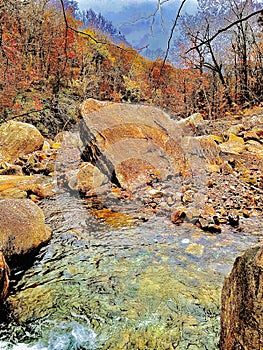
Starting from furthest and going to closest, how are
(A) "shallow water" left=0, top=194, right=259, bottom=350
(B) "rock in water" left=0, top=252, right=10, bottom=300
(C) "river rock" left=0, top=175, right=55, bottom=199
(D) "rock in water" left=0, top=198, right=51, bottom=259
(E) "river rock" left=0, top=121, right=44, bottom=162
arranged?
(E) "river rock" left=0, top=121, right=44, bottom=162 → (C) "river rock" left=0, top=175, right=55, bottom=199 → (D) "rock in water" left=0, top=198, right=51, bottom=259 → (B) "rock in water" left=0, top=252, right=10, bottom=300 → (A) "shallow water" left=0, top=194, right=259, bottom=350

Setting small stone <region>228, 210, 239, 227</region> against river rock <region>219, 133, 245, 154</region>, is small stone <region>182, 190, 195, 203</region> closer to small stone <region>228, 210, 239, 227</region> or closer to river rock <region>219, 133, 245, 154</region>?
small stone <region>228, 210, 239, 227</region>

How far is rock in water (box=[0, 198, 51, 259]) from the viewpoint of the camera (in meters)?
3.10

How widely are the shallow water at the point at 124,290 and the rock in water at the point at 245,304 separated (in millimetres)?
609

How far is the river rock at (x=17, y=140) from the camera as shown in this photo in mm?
8211

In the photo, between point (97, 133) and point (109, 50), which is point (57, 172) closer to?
point (97, 133)

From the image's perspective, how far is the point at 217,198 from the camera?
490 cm

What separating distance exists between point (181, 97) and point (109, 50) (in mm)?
6249

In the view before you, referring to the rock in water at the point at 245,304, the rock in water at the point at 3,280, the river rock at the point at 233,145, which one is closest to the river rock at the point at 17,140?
the river rock at the point at 233,145

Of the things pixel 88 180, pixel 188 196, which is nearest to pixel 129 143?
pixel 88 180

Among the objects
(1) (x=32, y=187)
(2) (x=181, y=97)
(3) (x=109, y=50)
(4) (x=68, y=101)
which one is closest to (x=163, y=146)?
(1) (x=32, y=187)

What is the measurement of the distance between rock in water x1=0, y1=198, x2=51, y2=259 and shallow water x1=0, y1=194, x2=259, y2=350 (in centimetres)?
21

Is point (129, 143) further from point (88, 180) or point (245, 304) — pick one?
point (245, 304)

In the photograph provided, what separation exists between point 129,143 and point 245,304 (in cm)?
534

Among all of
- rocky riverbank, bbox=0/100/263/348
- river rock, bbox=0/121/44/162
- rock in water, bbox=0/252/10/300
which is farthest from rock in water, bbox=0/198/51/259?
river rock, bbox=0/121/44/162
